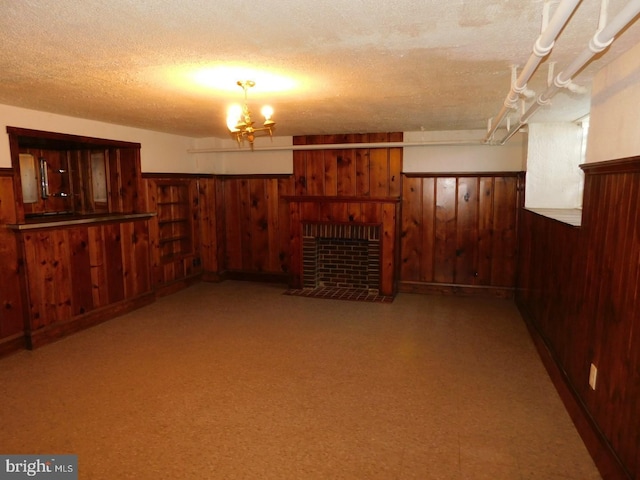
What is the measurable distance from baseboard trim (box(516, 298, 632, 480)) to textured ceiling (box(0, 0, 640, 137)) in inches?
76.1

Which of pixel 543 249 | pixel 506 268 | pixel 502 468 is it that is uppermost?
pixel 543 249

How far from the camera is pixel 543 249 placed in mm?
3787

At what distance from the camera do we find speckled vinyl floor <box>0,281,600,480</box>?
2.24 metres

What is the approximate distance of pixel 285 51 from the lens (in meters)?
2.20

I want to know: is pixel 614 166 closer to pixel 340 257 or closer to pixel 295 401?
pixel 295 401

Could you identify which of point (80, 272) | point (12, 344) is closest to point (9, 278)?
point (12, 344)

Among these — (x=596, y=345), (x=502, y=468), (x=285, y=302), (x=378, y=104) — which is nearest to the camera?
(x=502, y=468)

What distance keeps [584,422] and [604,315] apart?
0.66 metres

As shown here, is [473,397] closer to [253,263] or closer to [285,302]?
[285,302]

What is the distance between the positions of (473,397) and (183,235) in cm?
445

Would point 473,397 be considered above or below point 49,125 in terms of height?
below

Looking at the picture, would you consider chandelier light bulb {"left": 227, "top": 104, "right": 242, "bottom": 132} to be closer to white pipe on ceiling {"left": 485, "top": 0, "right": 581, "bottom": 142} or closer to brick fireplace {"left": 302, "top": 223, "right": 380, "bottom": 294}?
white pipe on ceiling {"left": 485, "top": 0, "right": 581, "bottom": 142}

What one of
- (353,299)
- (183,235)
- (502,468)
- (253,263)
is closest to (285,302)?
(353,299)

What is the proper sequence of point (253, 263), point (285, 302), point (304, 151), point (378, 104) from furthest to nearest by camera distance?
point (253, 263) → point (304, 151) → point (285, 302) → point (378, 104)
